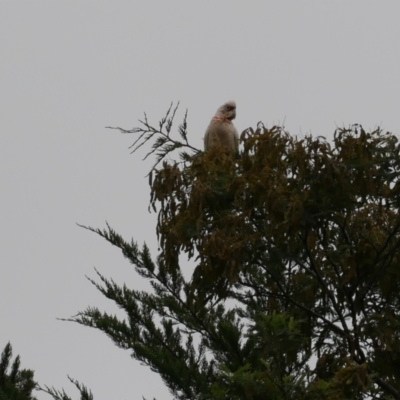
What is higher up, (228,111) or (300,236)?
(228,111)

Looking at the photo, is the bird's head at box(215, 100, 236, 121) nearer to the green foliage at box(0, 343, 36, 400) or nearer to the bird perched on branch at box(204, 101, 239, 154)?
the bird perched on branch at box(204, 101, 239, 154)

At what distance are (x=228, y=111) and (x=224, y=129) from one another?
302mm

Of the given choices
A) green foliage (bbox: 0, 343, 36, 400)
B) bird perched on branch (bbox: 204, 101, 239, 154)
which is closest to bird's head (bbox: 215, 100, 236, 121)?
bird perched on branch (bbox: 204, 101, 239, 154)

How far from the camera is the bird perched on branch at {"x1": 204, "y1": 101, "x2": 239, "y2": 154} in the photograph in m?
9.80

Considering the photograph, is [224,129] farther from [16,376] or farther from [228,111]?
[16,376]

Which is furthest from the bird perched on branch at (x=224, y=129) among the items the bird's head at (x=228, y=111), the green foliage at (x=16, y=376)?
the green foliage at (x=16, y=376)

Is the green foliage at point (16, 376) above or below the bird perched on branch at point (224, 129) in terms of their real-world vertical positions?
below

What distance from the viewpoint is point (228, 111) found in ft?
33.4

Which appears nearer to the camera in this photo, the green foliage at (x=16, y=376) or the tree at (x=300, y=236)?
the tree at (x=300, y=236)

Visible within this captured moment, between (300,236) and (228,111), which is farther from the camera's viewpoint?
(228,111)

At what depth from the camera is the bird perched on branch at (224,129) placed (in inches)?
386

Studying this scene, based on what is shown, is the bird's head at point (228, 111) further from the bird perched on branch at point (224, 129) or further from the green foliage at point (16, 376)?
the green foliage at point (16, 376)

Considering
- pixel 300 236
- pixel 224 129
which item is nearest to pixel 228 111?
pixel 224 129

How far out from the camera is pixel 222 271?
8086 millimetres
